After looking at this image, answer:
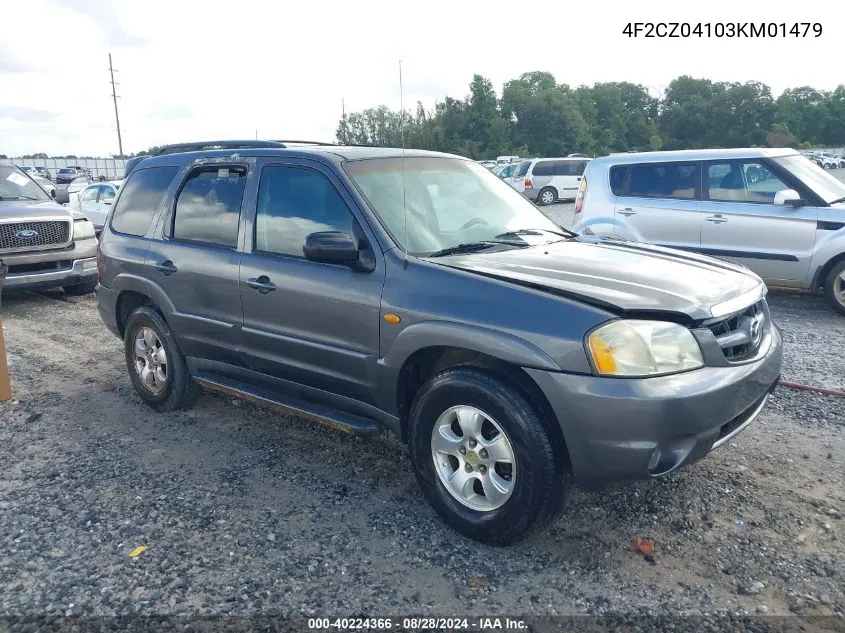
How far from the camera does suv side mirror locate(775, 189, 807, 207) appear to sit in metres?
7.64

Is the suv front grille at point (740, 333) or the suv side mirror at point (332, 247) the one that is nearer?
the suv front grille at point (740, 333)

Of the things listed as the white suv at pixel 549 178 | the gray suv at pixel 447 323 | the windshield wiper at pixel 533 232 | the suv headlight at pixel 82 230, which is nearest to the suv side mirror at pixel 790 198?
the windshield wiper at pixel 533 232

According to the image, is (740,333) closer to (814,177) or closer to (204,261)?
(204,261)

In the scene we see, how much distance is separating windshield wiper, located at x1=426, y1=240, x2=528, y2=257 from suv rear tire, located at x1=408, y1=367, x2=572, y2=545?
28.6 inches

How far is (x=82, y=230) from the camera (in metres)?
9.80

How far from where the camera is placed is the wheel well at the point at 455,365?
10.1 feet

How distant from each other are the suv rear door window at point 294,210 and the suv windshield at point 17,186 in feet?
24.1

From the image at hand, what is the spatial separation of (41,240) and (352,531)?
7644 mm

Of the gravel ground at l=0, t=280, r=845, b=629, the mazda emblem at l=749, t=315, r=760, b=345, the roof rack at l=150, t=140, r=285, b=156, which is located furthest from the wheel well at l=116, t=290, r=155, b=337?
the mazda emblem at l=749, t=315, r=760, b=345

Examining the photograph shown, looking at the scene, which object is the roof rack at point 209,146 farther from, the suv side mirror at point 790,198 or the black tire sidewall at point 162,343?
the suv side mirror at point 790,198

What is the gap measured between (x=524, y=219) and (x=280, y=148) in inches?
63.0

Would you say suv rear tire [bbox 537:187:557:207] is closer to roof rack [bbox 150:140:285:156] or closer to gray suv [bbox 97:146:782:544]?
roof rack [bbox 150:140:285:156]

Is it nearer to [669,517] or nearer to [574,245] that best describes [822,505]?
[669,517]

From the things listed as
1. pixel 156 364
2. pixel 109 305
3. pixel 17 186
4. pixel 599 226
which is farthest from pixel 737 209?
pixel 17 186
